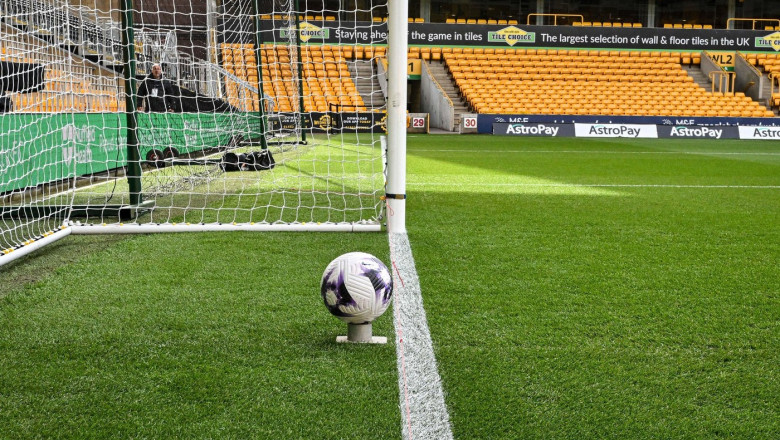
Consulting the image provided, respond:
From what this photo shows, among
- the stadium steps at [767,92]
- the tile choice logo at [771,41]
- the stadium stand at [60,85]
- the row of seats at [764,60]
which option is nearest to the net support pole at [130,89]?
the stadium stand at [60,85]

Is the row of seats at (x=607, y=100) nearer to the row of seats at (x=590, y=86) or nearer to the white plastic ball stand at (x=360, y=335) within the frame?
the row of seats at (x=590, y=86)

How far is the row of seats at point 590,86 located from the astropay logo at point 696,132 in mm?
2063

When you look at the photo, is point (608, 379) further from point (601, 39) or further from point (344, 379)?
point (601, 39)

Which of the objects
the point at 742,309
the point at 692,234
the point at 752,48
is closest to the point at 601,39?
the point at 752,48

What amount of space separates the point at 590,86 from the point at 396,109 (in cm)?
2393

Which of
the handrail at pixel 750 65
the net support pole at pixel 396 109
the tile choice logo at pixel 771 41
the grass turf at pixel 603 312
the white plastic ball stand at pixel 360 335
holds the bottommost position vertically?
the grass turf at pixel 603 312

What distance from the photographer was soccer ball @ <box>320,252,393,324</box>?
8.56 feet

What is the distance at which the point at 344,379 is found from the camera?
7.78ft

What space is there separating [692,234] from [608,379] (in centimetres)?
314

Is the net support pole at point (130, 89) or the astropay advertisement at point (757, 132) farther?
the astropay advertisement at point (757, 132)

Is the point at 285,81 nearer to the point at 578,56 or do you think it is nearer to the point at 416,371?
the point at 416,371

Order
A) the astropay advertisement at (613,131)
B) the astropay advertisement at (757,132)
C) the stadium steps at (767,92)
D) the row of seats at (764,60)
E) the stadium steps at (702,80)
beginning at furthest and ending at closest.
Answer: the row of seats at (764,60), the stadium steps at (702,80), the stadium steps at (767,92), the astropay advertisement at (613,131), the astropay advertisement at (757,132)

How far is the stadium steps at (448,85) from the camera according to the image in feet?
85.1

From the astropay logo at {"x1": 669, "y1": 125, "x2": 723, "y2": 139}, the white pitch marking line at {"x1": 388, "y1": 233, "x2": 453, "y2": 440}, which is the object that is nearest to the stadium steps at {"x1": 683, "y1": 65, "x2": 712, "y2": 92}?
the astropay logo at {"x1": 669, "y1": 125, "x2": 723, "y2": 139}
